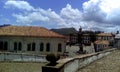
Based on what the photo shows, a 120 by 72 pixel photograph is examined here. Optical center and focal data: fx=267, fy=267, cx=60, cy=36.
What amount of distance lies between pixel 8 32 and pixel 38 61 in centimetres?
1704

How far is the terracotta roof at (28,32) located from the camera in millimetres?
51231

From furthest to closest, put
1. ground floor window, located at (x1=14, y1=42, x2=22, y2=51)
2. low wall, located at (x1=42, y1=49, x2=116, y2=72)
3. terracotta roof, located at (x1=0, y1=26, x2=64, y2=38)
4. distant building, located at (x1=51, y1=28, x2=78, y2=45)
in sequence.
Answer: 1. distant building, located at (x1=51, y1=28, x2=78, y2=45)
2. terracotta roof, located at (x1=0, y1=26, x2=64, y2=38)
3. ground floor window, located at (x1=14, y1=42, x2=22, y2=51)
4. low wall, located at (x1=42, y1=49, x2=116, y2=72)

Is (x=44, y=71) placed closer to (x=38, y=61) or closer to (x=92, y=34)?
(x=38, y=61)

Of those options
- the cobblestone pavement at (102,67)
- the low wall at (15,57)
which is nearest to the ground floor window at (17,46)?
the low wall at (15,57)

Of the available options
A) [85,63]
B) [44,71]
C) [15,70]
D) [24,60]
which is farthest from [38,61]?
[44,71]

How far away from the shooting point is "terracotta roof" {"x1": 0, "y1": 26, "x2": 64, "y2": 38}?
51.2m

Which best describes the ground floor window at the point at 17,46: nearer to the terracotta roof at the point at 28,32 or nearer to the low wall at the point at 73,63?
the terracotta roof at the point at 28,32

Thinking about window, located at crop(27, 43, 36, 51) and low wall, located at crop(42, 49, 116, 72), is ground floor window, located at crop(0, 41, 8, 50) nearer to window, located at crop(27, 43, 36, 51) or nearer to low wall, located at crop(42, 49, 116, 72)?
window, located at crop(27, 43, 36, 51)

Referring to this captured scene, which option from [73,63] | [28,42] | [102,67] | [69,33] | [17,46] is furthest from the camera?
[69,33]

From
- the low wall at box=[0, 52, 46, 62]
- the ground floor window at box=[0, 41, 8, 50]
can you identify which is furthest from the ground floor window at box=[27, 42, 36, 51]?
the low wall at box=[0, 52, 46, 62]

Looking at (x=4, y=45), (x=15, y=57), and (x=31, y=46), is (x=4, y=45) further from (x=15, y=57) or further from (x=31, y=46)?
(x=15, y=57)

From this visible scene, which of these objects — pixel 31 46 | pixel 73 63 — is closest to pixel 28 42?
pixel 31 46

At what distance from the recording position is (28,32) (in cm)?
5234

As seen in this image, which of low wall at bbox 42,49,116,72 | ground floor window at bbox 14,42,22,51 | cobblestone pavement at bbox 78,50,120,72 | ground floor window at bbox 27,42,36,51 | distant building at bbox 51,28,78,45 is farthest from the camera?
distant building at bbox 51,28,78,45
